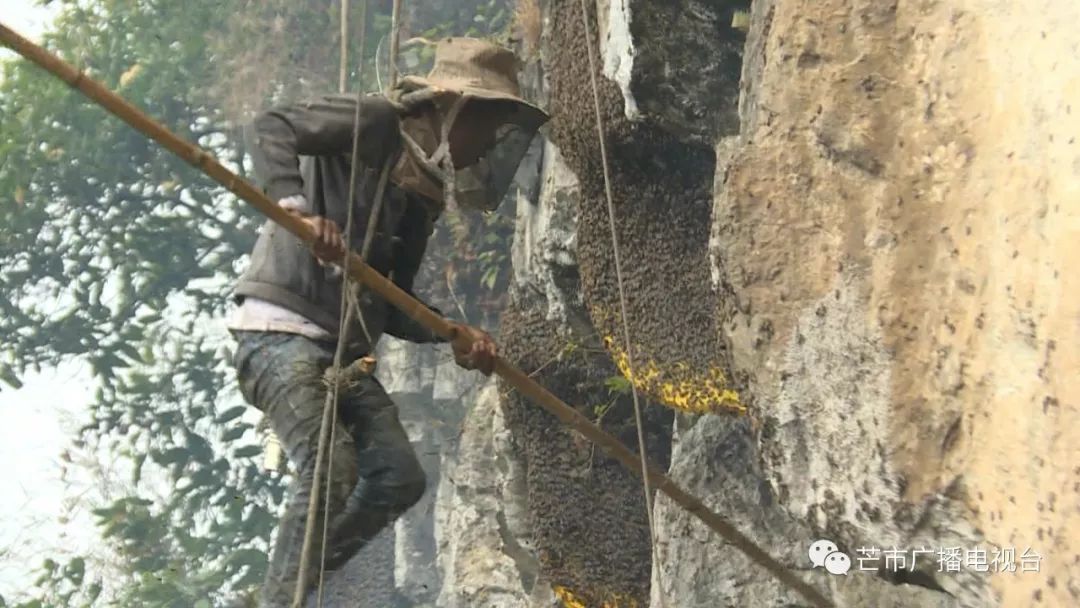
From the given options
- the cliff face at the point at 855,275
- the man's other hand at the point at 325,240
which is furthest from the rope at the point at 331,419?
the cliff face at the point at 855,275

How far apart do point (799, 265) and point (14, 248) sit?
923 centimetres

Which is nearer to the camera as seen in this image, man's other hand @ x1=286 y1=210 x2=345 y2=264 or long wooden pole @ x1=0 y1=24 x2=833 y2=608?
long wooden pole @ x1=0 y1=24 x2=833 y2=608

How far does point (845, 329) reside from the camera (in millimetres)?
2660

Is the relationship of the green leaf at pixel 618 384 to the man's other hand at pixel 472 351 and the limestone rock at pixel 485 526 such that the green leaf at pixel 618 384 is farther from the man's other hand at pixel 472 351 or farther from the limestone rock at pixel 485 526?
the man's other hand at pixel 472 351

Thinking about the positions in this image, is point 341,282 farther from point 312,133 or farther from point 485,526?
point 485,526

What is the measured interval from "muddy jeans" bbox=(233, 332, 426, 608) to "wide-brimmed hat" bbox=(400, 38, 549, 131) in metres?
0.84

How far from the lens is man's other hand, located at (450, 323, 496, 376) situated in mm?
3406

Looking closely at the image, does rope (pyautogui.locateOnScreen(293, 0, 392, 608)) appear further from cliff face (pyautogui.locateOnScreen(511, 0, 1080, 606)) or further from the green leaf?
the green leaf

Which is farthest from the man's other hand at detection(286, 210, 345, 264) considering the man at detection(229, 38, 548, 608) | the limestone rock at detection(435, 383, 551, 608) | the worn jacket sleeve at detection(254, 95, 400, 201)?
the limestone rock at detection(435, 383, 551, 608)

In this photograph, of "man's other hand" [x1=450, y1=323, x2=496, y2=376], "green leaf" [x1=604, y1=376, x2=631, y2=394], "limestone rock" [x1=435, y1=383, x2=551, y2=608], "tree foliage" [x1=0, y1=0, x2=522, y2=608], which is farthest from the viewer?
"tree foliage" [x1=0, y1=0, x2=522, y2=608]

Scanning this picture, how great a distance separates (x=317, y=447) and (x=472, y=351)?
19.1 inches

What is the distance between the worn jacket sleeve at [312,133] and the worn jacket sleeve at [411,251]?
261 millimetres

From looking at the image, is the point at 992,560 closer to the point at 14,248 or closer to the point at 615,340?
the point at 615,340

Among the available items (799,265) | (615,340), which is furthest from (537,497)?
(799,265)
